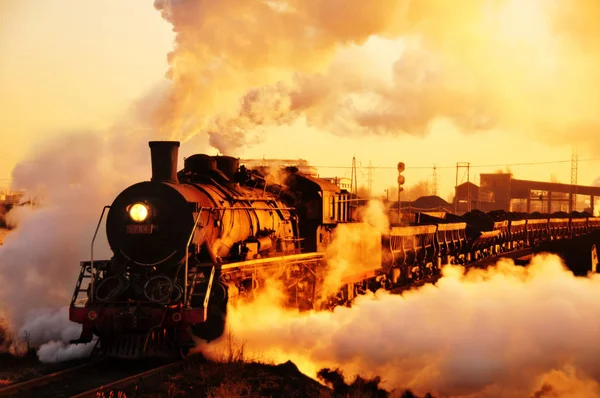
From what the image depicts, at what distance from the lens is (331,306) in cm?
1742

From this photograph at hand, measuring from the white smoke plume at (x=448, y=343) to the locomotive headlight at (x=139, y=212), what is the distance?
2.53 meters

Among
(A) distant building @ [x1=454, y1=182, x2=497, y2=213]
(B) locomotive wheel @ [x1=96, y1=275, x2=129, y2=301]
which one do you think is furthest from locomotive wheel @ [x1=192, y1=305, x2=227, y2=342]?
(A) distant building @ [x1=454, y1=182, x2=497, y2=213]

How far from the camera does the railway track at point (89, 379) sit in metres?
10.3

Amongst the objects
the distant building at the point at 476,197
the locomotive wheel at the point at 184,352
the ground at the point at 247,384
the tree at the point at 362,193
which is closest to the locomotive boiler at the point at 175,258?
the locomotive wheel at the point at 184,352

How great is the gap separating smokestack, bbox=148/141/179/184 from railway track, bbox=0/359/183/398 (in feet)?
11.8

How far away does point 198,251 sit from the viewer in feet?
41.4

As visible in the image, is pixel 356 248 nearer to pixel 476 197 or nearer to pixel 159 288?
pixel 159 288

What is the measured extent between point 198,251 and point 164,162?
200 cm

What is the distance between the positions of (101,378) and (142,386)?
1.07 metres

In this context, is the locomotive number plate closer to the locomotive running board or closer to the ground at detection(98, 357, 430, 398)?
the locomotive running board

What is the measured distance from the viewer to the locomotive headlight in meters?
12.7

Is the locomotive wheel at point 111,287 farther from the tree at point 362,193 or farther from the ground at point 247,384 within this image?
the tree at point 362,193

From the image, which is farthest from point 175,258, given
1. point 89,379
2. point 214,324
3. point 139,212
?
point 89,379

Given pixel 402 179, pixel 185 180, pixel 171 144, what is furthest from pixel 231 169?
pixel 402 179
